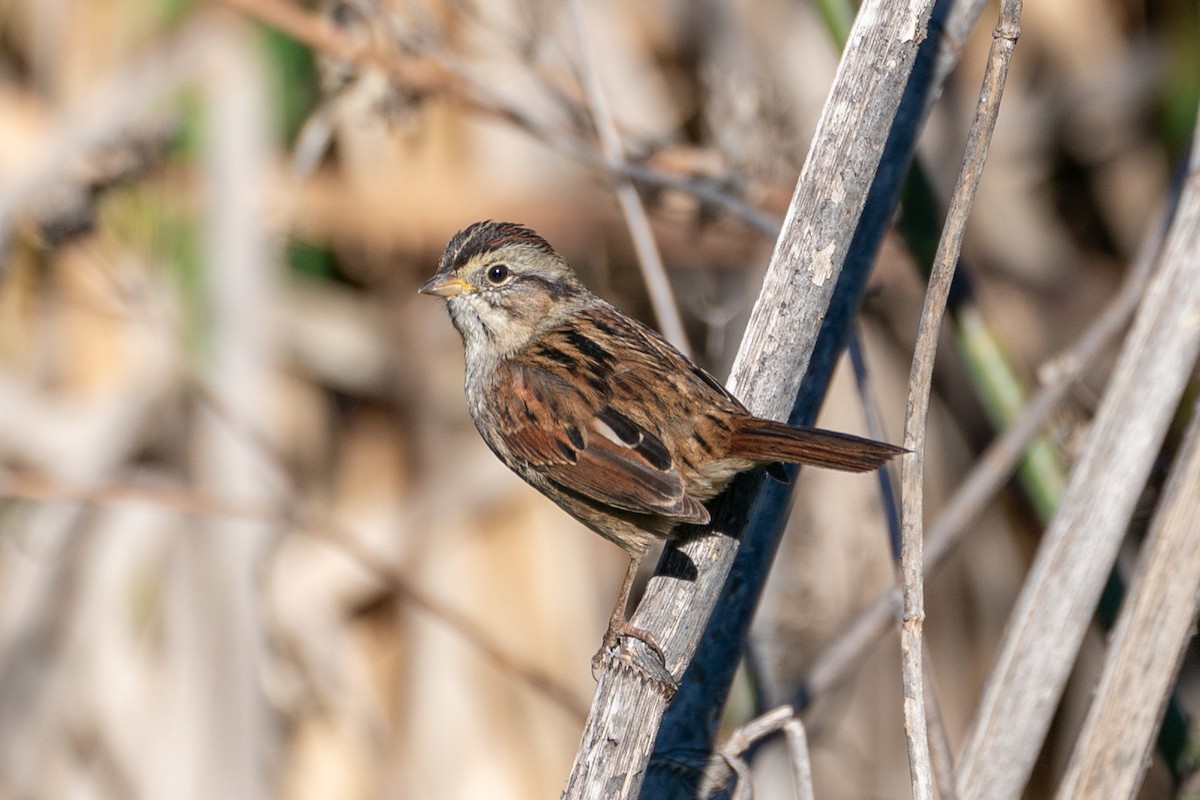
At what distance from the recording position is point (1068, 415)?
7.91 ft

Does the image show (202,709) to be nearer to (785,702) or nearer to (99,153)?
(99,153)

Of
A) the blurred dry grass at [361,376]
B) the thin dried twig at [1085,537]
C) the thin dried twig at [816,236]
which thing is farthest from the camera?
the blurred dry grass at [361,376]

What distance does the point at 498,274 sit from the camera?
8.10 ft

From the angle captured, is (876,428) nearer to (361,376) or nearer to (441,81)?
(441,81)

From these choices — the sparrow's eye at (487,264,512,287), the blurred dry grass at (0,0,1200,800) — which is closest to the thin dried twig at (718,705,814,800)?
the sparrow's eye at (487,264,512,287)

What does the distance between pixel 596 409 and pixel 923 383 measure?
0.81m

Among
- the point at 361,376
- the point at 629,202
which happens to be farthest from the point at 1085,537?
the point at 361,376

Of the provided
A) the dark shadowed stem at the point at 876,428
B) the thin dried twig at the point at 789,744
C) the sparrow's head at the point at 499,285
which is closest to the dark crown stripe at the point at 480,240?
the sparrow's head at the point at 499,285

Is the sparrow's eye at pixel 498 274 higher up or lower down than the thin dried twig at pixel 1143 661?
higher up

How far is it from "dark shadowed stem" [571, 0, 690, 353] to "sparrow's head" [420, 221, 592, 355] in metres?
0.18

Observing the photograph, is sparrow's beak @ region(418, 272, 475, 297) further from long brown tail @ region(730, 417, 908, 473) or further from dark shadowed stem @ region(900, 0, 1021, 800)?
dark shadowed stem @ region(900, 0, 1021, 800)

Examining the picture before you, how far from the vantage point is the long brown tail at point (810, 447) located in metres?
1.76

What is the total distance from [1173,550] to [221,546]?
257cm

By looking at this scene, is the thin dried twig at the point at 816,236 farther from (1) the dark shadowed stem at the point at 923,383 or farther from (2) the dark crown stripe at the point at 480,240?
(2) the dark crown stripe at the point at 480,240
